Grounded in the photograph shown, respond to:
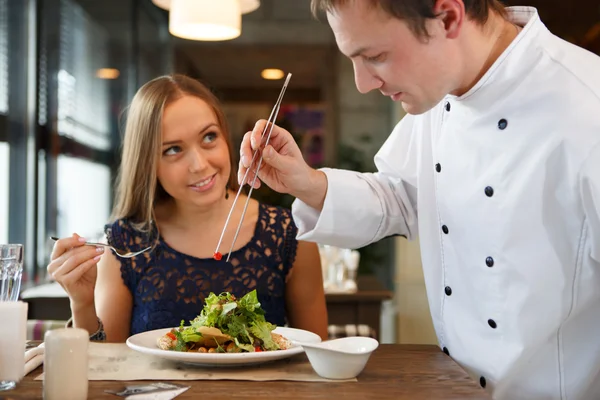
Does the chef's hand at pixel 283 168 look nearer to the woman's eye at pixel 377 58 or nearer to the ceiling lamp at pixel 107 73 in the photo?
the woman's eye at pixel 377 58

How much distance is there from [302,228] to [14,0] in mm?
3053

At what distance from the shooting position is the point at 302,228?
182 cm

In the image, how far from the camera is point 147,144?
2.21m

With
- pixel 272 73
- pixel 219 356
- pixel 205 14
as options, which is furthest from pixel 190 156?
pixel 272 73

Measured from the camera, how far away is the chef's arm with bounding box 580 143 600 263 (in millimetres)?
1363

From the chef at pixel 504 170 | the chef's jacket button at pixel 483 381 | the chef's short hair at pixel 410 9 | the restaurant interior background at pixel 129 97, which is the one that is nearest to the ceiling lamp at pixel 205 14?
the restaurant interior background at pixel 129 97

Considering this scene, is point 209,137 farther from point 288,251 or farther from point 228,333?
point 228,333

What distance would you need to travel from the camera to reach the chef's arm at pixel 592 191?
136 centimetres

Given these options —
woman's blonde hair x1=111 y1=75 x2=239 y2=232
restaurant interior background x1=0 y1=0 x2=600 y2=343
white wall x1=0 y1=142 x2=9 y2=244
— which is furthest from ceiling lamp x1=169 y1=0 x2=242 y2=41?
woman's blonde hair x1=111 y1=75 x2=239 y2=232

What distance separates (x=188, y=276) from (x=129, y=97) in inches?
181

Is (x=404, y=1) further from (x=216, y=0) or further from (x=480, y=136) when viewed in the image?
(x=216, y=0)

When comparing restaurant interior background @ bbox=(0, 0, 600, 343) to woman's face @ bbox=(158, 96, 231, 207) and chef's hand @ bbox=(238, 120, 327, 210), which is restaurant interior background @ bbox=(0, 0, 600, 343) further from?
chef's hand @ bbox=(238, 120, 327, 210)

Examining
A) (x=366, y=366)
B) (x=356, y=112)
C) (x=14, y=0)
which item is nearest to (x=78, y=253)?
(x=366, y=366)

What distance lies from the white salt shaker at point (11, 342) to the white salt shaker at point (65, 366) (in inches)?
4.6
